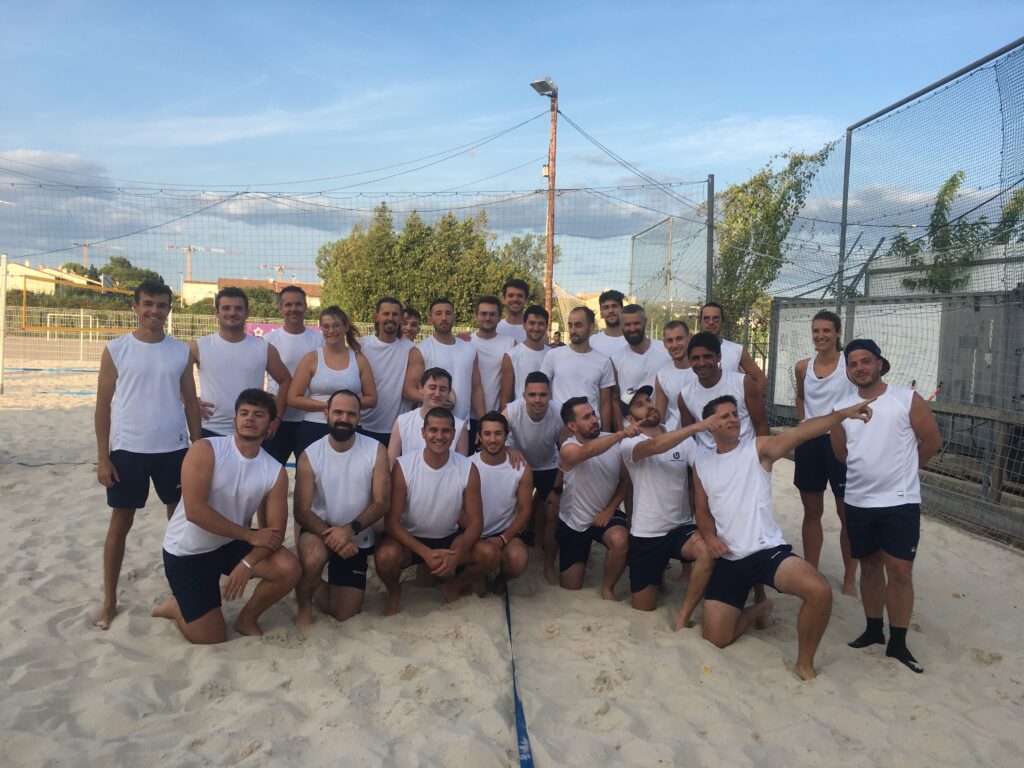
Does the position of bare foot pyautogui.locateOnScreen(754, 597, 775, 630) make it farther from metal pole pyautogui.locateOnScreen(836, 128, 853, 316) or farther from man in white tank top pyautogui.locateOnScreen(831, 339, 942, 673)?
metal pole pyautogui.locateOnScreen(836, 128, 853, 316)

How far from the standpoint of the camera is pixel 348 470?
3.67 metres

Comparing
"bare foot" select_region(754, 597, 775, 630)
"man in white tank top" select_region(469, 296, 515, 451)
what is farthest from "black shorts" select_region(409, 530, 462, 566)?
"bare foot" select_region(754, 597, 775, 630)

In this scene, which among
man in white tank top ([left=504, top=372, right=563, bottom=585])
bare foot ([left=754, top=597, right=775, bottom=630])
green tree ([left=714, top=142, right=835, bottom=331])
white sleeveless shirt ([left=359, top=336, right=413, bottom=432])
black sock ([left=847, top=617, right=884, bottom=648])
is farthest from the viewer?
green tree ([left=714, top=142, right=835, bottom=331])

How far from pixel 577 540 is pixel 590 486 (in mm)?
325

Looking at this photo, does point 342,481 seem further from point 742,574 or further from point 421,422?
point 742,574

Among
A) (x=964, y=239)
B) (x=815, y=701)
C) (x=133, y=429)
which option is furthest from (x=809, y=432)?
(x=964, y=239)

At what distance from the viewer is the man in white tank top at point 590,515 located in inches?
162

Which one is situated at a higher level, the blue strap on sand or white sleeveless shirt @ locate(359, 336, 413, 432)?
white sleeveless shirt @ locate(359, 336, 413, 432)

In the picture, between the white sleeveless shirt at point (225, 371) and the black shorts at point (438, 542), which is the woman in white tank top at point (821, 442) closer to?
the black shorts at point (438, 542)

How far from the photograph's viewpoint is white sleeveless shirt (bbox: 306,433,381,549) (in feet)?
12.0

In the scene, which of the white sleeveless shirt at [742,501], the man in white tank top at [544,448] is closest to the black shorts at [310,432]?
the man in white tank top at [544,448]

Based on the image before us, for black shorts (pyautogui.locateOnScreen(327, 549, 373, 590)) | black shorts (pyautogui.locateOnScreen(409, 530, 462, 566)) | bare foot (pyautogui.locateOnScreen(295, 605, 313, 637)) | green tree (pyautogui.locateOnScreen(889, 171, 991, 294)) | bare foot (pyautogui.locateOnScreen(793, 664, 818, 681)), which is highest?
green tree (pyautogui.locateOnScreen(889, 171, 991, 294))

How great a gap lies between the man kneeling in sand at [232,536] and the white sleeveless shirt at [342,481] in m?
0.28

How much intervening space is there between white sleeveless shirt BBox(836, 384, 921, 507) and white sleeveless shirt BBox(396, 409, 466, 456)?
6.84 ft
